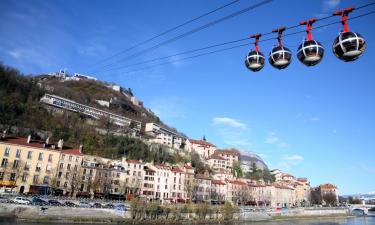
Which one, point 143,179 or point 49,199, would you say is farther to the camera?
point 143,179

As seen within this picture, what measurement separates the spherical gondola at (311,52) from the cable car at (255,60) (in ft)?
5.05

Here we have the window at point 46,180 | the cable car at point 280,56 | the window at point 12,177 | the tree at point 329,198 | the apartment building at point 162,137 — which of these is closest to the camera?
the cable car at point 280,56

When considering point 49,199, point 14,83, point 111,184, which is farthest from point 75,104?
point 49,199

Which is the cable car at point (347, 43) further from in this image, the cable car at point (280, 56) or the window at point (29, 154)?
the window at point (29, 154)

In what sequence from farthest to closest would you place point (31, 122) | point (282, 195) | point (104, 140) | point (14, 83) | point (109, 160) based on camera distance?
1. point (282, 195)
2. point (14, 83)
3. point (104, 140)
4. point (31, 122)
5. point (109, 160)

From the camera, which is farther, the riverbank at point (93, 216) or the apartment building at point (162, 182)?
the apartment building at point (162, 182)

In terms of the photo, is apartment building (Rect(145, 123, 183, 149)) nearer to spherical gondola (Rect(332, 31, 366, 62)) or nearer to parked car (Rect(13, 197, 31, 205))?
parked car (Rect(13, 197, 31, 205))

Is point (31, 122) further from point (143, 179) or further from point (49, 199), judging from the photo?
point (49, 199)

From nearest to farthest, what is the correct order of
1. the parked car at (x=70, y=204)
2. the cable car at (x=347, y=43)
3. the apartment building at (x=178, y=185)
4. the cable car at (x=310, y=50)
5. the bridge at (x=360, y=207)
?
the cable car at (x=347, y=43) < the cable car at (x=310, y=50) < the parked car at (x=70, y=204) < the apartment building at (x=178, y=185) < the bridge at (x=360, y=207)

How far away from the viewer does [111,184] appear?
67062mm

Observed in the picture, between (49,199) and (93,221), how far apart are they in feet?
23.1

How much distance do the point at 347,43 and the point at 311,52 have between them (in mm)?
1041

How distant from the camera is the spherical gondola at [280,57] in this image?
1066 centimetres

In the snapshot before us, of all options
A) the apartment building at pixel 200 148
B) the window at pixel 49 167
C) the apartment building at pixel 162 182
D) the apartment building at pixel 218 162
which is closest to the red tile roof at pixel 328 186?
the apartment building at pixel 218 162
